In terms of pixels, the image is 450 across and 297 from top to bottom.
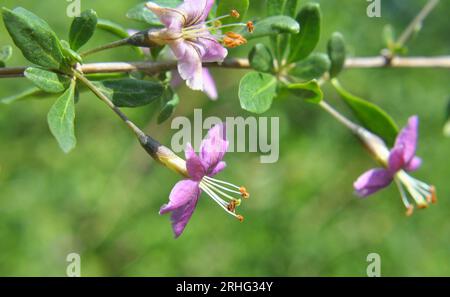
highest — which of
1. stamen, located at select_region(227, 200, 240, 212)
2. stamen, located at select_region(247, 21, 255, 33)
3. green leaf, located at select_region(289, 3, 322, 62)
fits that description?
green leaf, located at select_region(289, 3, 322, 62)

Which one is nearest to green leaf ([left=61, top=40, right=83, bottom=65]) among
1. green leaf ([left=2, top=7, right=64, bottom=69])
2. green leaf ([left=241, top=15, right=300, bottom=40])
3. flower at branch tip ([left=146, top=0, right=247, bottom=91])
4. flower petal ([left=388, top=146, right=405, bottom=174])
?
green leaf ([left=2, top=7, right=64, bottom=69])

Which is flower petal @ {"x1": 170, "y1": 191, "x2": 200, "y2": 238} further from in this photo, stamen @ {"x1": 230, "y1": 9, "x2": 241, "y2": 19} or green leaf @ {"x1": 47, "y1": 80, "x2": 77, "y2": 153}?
→ stamen @ {"x1": 230, "y1": 9, "x2": 241, "y2": 19}

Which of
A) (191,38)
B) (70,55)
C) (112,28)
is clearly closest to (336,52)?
(191,38)

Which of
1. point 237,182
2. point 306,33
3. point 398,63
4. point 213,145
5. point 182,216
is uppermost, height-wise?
point 237,182

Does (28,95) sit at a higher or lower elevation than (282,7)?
lower

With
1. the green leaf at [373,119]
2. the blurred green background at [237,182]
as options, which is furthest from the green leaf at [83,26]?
the blurred green background at [237,182]

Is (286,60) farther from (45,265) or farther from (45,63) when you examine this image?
(45,265)

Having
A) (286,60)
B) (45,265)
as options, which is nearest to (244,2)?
(286,60)

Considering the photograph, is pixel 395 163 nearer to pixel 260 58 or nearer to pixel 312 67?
pixel 312 67
